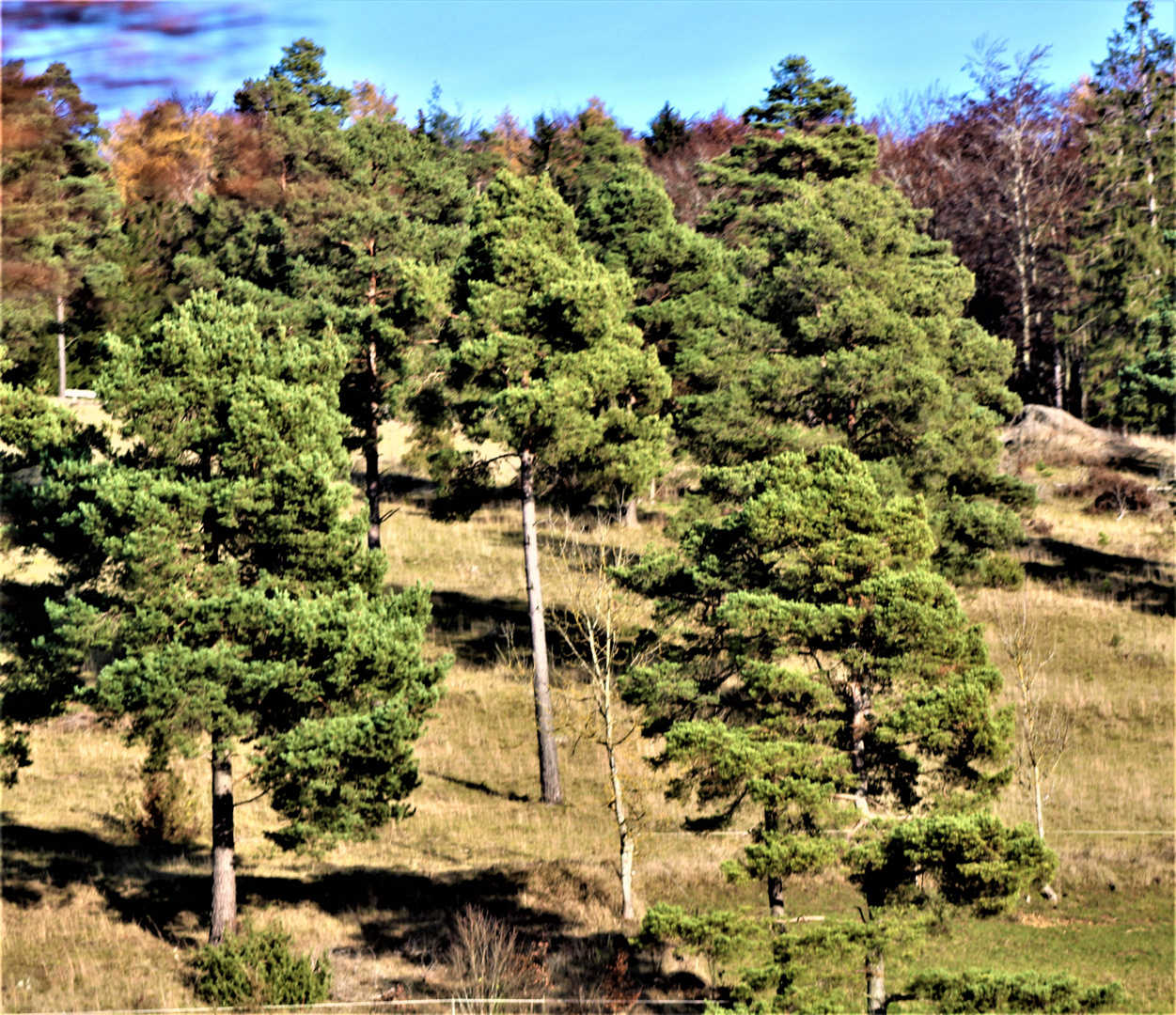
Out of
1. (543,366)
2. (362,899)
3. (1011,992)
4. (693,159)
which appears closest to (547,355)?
(543,366)

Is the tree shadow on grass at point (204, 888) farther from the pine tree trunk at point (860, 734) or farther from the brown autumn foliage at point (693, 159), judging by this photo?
the brown autumn foliage at point (693, 159)

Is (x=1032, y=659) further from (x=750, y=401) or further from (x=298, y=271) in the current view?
(x=298, y=271)

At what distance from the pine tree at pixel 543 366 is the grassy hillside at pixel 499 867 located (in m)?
2.86

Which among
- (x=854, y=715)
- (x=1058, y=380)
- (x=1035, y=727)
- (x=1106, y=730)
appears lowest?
(x=1106, y=730)

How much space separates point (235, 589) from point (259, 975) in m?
4.89

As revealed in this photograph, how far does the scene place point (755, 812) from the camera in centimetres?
2398

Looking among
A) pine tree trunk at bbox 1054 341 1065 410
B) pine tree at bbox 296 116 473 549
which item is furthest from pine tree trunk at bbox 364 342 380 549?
pine tree trunk at bbox 1054 341 1065 410

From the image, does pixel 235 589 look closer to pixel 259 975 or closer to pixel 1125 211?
pixel 259 975

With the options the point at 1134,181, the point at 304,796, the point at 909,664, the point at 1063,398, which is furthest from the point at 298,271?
the point at 1063,398

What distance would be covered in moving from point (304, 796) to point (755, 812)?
11.4m

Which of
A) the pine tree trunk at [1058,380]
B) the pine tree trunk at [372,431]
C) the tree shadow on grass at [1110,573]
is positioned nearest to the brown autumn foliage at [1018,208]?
the pine tree trunk at [1058,380]

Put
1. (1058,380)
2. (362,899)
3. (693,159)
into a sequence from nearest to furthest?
(362,899) → (1058,380) → (693,159)

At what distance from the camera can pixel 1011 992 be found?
1260 cm

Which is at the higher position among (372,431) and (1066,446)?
(1066,446)
